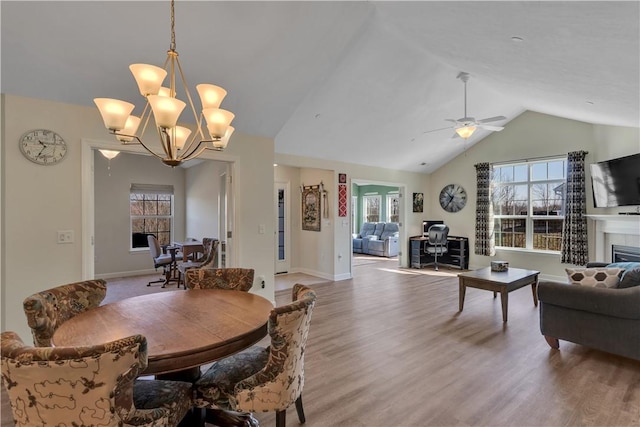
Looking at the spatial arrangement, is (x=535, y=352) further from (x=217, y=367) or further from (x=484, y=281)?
(x=217, y=367)

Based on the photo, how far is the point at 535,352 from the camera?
10.1 feet

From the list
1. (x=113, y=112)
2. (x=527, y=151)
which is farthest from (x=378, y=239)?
(x=113, y=112)

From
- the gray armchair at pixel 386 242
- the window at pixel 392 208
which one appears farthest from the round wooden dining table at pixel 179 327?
the window at pixel 392 208

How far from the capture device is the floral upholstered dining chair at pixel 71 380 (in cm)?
110

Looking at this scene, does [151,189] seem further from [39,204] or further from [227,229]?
[39,204]

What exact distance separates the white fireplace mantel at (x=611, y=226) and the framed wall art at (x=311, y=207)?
15.8 ft

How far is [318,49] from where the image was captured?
3199mm

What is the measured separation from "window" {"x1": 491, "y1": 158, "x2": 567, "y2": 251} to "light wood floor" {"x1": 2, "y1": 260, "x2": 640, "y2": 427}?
2899 millimetres

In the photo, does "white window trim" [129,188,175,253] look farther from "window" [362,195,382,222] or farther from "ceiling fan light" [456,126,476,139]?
"window" [362,195,382,222]

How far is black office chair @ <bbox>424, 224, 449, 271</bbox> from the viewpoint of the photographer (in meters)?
7.39

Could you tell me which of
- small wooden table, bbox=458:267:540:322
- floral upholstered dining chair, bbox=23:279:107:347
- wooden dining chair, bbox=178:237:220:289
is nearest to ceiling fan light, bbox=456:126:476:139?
small wooden table, bbox=458:267:540:322

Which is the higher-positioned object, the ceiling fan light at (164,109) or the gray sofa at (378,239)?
the ceiling fan light at (164,109)

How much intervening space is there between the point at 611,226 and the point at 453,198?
10.3 ft

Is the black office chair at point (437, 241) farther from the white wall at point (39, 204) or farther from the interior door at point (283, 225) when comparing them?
the white wall at point (39, 204)
